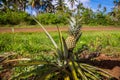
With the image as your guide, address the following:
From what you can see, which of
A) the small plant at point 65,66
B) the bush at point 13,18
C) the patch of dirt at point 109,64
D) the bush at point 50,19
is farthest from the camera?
the bush at point 50,19

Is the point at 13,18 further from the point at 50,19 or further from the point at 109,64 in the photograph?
the point at 109,64

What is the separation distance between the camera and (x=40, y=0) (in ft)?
166

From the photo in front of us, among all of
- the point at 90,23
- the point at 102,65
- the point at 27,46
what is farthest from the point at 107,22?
the point at 102,65

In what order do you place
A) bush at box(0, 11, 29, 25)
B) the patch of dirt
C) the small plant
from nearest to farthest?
1. the small plant
2. the patch of dirt
3. bush at box(0, 11, 29, 25)

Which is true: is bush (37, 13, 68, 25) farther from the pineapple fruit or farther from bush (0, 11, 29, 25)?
the pineapple fruit

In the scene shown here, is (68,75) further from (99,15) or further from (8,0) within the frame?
(8,0)

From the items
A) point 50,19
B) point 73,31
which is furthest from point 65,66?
point 50,19

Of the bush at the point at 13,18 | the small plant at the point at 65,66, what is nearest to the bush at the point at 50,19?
the bush at the point at 13,18

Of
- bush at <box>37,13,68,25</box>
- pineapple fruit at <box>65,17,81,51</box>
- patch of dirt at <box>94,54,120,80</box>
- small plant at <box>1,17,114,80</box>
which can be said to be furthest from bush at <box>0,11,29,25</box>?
pineapple fruit at <box>65,17,81,51</box>

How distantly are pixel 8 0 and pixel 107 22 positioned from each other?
1591 centimetres

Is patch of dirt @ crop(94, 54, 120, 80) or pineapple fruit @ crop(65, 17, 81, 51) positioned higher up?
pineapple fruit @ crop(65, 17, 81, 51)

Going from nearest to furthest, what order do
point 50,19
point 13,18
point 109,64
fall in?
point 109,64, point 13,18, point 50,19

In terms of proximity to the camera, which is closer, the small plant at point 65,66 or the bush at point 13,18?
the small plant at point 65,66

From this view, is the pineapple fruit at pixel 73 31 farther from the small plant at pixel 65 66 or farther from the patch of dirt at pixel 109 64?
the patch of dirt at pixel 109 64
